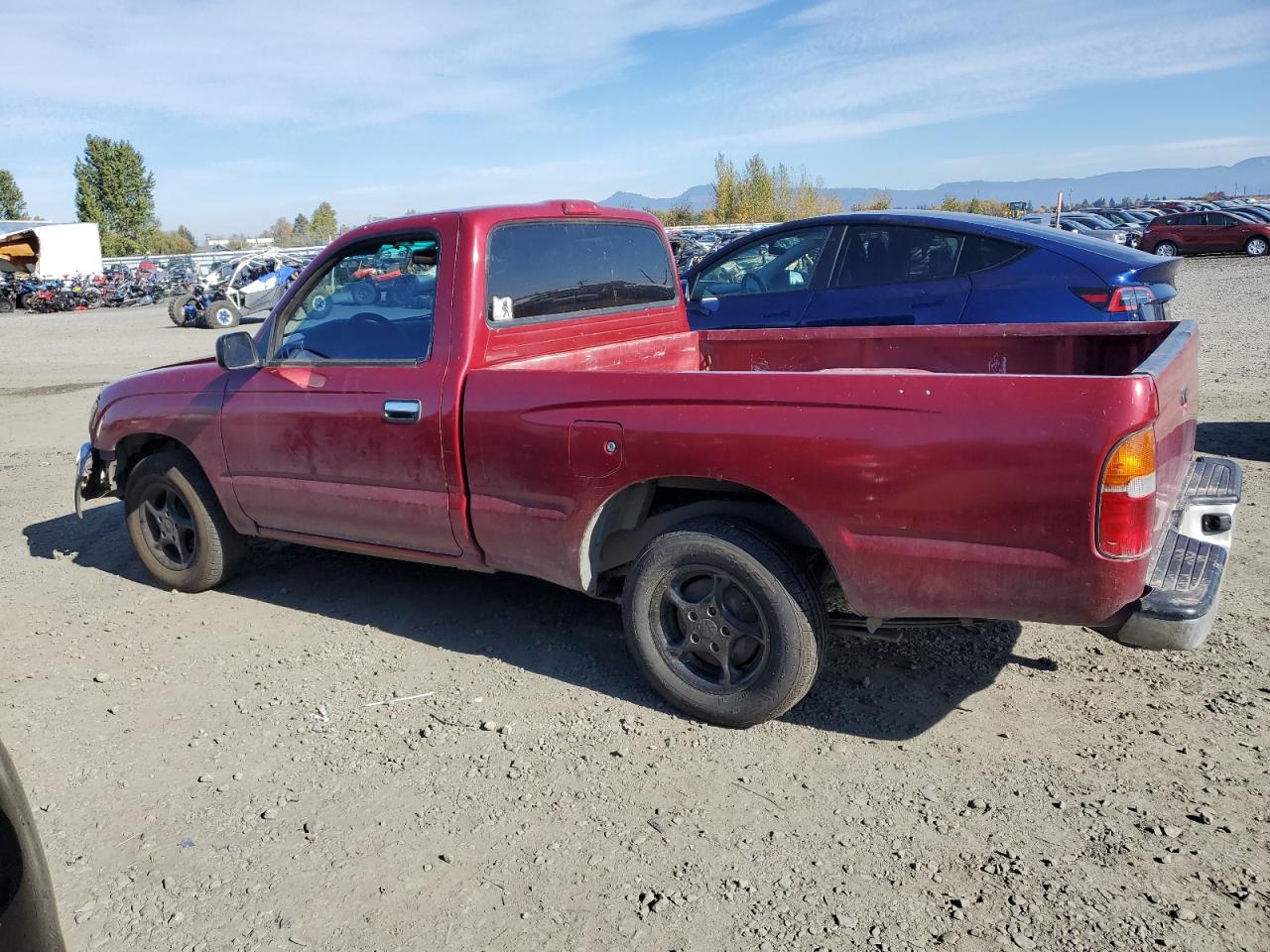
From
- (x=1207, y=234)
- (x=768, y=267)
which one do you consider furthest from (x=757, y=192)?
(x=768, y=267)

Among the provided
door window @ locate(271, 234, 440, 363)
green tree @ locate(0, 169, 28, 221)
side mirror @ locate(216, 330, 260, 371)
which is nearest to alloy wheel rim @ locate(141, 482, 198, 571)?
side mirror @ locate(216, 330, 260, 371)

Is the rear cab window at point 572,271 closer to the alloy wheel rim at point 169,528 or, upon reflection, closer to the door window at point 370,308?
the door window at point 370,308

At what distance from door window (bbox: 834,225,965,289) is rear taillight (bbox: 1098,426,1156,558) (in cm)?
401

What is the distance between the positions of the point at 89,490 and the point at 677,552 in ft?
12.4

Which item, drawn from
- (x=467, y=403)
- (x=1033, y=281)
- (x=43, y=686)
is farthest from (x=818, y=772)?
(x=1033, y=281)

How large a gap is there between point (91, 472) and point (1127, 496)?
16.8ft

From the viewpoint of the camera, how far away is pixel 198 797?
3303 mm

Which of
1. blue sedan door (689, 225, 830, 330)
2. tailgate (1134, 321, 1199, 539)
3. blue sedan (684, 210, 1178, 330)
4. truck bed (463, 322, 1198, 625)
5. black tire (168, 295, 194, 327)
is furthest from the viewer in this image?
black tire (168, 295, 194, 327)

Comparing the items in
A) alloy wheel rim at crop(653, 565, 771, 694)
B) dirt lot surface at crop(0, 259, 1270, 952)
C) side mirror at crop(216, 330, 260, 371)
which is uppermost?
side mirror at crop(216, 330, 260, 371)

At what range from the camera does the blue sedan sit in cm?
614

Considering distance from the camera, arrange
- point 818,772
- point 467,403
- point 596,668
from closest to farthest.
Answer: point 818,772 < point 467,403 < point 596,668

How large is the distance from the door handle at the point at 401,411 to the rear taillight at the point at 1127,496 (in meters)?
2.50

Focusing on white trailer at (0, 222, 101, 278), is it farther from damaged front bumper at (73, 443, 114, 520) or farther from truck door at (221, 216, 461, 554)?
truck door at (221, 216, 461, 554)

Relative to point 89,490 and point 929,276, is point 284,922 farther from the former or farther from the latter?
point 929,276
